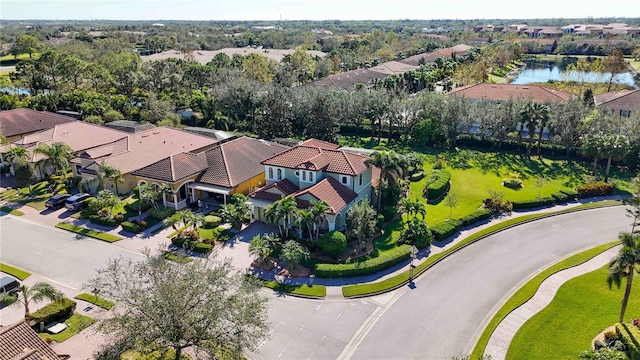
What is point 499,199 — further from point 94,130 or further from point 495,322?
point 94,130

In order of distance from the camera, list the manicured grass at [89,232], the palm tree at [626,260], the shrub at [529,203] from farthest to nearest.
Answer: the shrub at [529,203]
the manicured grass at [89,232]
the palm tree at [626,260]

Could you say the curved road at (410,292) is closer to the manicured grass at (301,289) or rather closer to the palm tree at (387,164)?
the manicured grass at (301,289)

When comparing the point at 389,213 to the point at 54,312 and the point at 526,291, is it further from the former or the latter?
the point at 54,312

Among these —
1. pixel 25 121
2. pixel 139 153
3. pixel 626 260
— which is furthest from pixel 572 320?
pixel 25 121

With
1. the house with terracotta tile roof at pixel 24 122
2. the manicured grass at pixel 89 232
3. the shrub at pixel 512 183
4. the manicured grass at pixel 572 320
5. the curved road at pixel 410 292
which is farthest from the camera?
the house with terracotta tile roof at pixel 24 122

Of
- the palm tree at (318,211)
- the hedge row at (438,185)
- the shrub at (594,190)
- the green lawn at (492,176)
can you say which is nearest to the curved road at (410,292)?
the shrub at (594,190)

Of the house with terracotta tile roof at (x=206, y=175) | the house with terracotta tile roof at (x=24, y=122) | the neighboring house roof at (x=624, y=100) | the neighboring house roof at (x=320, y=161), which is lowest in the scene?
the house with terracotta tile roof at (x=206, y=175)
